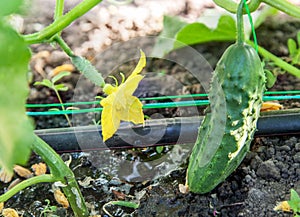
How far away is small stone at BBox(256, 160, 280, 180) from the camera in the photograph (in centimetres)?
177

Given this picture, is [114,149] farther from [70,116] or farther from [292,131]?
[292,131]

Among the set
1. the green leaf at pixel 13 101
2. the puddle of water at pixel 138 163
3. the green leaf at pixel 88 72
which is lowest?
the puddle of water at pixel 138 163

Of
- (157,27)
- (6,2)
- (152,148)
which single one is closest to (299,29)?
(157,27)

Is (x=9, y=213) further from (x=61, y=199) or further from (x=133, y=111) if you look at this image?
(x=133, y=111)

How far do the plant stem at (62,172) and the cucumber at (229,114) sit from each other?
0.34 m

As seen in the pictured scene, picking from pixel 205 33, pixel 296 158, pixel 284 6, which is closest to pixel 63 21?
pixel 284 6

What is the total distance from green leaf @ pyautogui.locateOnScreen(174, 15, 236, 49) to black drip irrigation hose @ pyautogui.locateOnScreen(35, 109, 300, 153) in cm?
49

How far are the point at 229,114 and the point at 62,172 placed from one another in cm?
47

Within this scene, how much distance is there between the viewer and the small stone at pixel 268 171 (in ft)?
5.81

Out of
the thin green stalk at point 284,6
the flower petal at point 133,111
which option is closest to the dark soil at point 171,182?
the flower petal at point 133,111

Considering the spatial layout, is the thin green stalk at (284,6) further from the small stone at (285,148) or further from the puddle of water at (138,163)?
the puddle of water at (138,163)

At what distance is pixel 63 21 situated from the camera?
128cm

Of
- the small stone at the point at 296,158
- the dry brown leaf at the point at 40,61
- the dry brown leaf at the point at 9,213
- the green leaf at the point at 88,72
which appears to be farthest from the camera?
the dry brown leaf at the point at 40,61

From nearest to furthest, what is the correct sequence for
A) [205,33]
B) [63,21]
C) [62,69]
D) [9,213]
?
[63,21] → [9,213] → [205,33] → [62,69]
